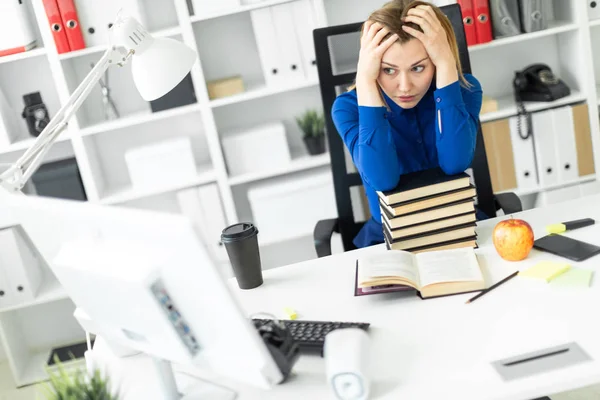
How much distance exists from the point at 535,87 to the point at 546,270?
1796mm

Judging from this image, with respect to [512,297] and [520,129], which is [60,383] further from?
[520,129]

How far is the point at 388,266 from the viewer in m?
1.53

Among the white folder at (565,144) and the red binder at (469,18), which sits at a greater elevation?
the red binder at (469,18)

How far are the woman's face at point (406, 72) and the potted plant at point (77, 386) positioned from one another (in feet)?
3.38

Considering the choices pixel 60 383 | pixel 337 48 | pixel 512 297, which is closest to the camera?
pixel 60 383

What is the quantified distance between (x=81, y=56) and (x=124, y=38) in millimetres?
1755

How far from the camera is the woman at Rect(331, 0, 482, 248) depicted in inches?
68.2

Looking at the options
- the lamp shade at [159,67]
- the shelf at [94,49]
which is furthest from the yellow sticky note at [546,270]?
the shelf at [94,49]

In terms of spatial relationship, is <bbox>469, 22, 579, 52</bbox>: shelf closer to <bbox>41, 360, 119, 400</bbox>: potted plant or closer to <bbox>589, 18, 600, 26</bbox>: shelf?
<bbox>589, 18, 600, 26</bbox>: shelf

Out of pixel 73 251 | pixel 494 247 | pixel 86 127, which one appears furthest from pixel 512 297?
pixel 86 127

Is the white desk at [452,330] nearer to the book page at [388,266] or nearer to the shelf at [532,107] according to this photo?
the book page at [388,266]

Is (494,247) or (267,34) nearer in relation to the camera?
(494,247)

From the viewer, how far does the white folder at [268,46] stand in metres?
2.88

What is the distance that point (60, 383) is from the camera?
1079 mm
